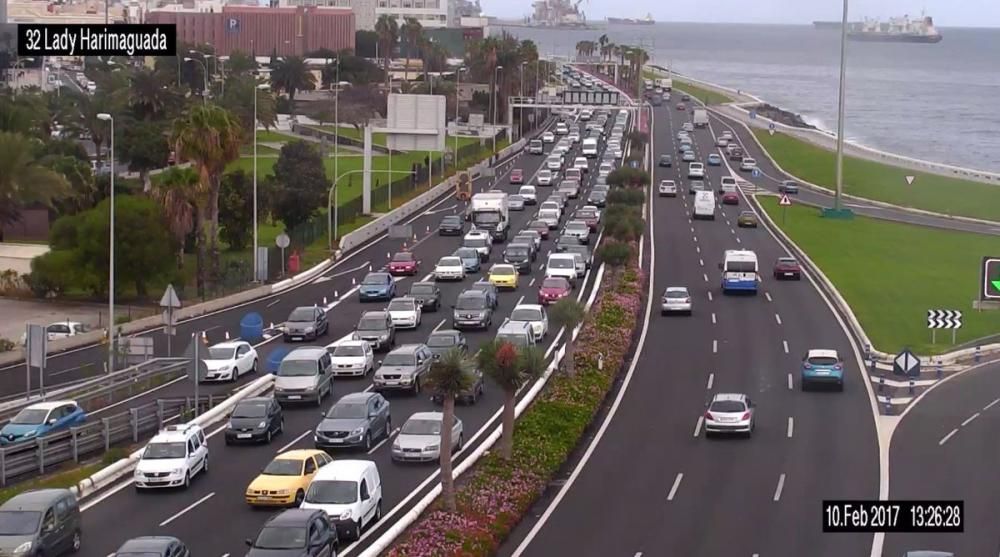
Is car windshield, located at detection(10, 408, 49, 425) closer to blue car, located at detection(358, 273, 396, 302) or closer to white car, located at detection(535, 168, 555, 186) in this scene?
blue car, located at detection(358, 273, 396, 302)

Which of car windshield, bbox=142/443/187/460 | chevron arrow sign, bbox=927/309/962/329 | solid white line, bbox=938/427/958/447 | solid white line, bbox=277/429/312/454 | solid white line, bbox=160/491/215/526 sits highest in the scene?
chevron arrow sign, bbox=927/309/962/329

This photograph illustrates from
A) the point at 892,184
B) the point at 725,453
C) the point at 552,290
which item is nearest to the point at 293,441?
the point at 725,453

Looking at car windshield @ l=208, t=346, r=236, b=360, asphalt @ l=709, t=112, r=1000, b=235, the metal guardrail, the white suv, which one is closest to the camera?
the white suv

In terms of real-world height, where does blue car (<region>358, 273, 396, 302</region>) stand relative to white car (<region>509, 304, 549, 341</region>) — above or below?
below

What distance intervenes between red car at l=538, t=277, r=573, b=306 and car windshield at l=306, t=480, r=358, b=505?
97.8 feet

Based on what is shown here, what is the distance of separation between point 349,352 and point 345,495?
1747cm

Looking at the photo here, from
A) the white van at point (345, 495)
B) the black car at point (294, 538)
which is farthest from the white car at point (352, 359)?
the black car at point (294, 538)

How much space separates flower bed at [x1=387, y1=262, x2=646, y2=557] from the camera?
2950cm

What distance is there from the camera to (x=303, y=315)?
53781 mm

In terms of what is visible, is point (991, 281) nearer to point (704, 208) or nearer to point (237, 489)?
point (237, 489)

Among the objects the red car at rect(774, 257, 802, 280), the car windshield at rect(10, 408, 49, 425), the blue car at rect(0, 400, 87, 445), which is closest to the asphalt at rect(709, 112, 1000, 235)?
the red car at rect(774, 257, 802, 280)

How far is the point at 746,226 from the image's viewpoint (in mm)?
85062

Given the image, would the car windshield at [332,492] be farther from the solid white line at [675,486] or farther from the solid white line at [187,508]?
the solid white line at [675,486]

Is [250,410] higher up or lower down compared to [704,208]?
lower down
